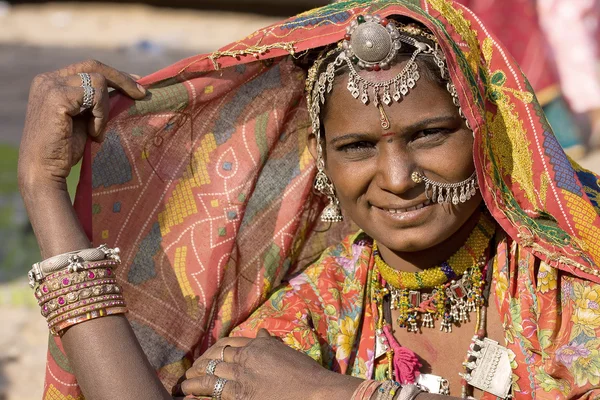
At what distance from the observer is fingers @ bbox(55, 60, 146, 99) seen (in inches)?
123

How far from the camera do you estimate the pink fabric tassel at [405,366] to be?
3.21m

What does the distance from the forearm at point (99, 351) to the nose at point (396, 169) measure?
3.07 ft

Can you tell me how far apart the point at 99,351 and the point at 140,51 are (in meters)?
9.38

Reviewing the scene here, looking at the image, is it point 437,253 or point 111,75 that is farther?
point 437,253

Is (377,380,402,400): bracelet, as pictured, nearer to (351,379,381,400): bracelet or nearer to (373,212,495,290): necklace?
(351,379,381,400): bracelet

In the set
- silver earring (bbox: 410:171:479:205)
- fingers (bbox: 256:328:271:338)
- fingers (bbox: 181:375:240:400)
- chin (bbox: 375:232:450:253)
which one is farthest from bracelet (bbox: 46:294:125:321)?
silver earring (bbox: 410:171:479:205)

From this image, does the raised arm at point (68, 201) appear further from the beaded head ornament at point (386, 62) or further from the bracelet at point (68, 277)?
the beaded head ornament at point (386, 62)

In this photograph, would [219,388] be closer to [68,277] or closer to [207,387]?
[207,387]

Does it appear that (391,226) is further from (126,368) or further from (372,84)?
(126,368)

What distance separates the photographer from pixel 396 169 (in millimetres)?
2990

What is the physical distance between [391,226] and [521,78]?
66cm

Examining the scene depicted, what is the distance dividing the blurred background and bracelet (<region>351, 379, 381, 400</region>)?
290cm

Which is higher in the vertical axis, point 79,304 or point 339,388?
point 79,304

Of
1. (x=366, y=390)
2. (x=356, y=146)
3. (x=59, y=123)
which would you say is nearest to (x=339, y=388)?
(x=366, y=390)
